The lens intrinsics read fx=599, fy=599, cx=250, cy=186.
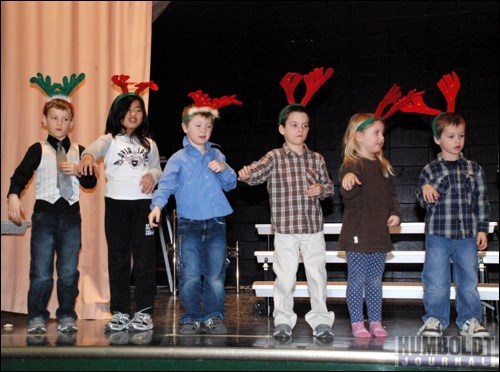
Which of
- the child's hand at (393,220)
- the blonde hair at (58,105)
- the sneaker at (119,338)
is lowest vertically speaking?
the sneaker at (119,338)

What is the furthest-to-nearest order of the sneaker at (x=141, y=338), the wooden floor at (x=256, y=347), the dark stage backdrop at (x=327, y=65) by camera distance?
1. the dark stage backdrop at (x=327, y=65)
2. the sneaker at (x=141, y=338)
3. the wooden floor at (x=256, y=347)

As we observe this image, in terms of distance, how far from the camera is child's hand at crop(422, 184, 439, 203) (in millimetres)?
2887

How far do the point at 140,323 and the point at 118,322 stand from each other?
12 cm

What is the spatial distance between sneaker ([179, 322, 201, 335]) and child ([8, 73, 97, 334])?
0.57 metres

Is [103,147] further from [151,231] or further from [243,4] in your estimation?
[243,4]

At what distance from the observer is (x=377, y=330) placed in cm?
283

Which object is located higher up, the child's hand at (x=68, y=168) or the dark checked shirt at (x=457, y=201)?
the child's hand at (x=68, y=168)

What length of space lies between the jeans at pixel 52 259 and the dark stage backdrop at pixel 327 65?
7.62 feet

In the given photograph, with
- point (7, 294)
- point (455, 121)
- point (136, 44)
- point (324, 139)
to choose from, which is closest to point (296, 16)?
point (324, 139)

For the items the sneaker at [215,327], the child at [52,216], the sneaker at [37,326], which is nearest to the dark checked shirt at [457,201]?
the sneaker at [215,327]

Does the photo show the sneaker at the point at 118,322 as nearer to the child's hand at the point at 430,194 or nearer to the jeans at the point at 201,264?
the jeans at the point at 201,264

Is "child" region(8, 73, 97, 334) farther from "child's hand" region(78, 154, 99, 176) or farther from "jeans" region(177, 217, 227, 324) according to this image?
"jeans" region(177, 217, 227, 324)

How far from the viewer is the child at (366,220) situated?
2867 mm

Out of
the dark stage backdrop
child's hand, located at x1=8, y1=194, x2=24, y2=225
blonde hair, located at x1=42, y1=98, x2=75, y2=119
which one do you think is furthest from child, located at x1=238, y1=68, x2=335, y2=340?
the dark stage backdrop
